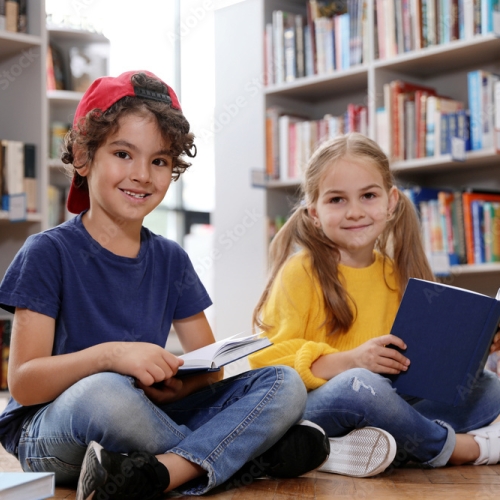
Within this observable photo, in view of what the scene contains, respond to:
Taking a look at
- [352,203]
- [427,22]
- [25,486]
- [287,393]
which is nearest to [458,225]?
[427,22]

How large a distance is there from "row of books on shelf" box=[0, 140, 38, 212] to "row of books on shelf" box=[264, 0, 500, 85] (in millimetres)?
1196

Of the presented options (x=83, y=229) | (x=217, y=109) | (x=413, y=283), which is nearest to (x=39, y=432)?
(x=83, y=229)

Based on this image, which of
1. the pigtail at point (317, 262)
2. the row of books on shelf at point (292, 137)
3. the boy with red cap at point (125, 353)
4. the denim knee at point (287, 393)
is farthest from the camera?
the row of books on shelf at point (292, 137)

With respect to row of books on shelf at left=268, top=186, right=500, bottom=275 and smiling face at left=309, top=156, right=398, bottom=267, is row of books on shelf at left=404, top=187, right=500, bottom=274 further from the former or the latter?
smiling face at left=309, top=156, right=398, bottom=267

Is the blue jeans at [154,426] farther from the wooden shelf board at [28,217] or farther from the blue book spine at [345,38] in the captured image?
the blue book spine at [345,38]

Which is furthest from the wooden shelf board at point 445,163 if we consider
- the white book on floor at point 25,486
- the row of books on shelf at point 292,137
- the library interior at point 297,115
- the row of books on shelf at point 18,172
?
the white book on floor at point 25,486

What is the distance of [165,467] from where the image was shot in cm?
118

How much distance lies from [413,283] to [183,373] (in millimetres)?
466

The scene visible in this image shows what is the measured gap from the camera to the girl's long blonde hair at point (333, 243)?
169cm

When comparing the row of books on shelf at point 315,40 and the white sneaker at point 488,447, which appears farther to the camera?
the row of books on shelf at point 315,40

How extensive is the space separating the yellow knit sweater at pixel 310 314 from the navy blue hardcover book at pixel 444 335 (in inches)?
8.7

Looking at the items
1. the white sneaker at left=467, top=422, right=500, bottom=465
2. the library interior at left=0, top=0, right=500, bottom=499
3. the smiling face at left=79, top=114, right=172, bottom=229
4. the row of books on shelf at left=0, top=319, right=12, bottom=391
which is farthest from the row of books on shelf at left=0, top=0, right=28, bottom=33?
the white sneaker at left=467, top=422, right=500, bottom=465

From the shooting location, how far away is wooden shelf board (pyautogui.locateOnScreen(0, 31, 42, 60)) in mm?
2508

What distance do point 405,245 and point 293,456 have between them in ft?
2.28
